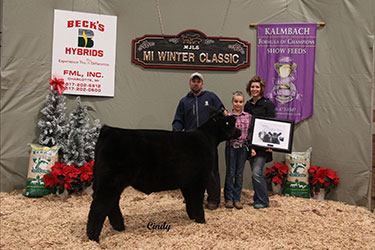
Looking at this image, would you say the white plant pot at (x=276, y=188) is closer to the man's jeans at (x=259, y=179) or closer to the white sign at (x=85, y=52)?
the man's jeans at (x=259, y=179)

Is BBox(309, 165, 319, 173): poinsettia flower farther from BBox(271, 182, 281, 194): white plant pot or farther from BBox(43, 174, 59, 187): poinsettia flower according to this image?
BBox(43, 174, 59, 187): poinsettia flower

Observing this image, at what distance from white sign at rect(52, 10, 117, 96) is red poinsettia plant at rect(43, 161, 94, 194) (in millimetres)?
1305

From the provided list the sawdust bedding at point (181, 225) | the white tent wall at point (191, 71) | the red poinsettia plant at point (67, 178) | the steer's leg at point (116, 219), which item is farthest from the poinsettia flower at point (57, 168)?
the steer's leg at point (116, 219)

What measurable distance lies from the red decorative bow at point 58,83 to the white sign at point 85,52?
174mm

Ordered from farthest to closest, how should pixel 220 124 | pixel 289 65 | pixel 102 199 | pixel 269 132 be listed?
1. pixel 289 65
2. pixel 269 132
3. pixel 220 124
4. pixel 102 199

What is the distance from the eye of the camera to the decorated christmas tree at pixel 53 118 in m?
4.35

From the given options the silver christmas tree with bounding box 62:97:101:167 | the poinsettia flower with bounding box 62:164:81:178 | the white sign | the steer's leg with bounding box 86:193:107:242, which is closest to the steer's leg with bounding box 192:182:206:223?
the steer's leg with bounding box 86:193:107:242


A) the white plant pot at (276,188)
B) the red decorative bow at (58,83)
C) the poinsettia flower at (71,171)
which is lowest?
the white plant pot at (276,188)

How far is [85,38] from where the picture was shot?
463 centimetres

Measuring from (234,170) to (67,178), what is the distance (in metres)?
2.49

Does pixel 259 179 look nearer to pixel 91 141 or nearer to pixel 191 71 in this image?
pixel 191 71

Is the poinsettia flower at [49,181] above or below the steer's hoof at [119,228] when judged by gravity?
above

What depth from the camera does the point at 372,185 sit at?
4293mm

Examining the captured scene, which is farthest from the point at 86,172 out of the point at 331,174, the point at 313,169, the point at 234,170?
the point at 331,174
